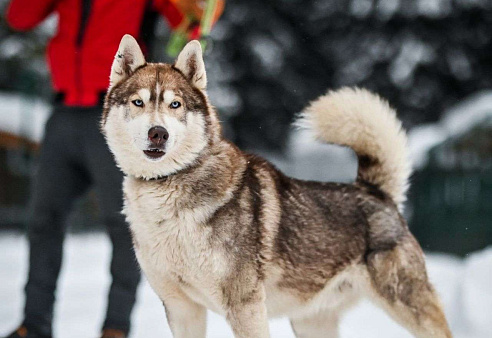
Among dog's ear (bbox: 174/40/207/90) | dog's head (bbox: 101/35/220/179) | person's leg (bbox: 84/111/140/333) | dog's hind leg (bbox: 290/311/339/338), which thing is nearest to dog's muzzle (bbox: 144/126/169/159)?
dog's head (bbox: 101/35/220/179)

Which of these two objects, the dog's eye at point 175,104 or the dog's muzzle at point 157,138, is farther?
the dog's eye at point 175,104

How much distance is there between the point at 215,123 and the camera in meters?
2.79

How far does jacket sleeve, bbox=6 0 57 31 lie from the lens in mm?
3396

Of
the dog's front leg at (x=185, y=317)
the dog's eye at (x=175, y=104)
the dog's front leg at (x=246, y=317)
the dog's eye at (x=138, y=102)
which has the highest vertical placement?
the dog's eye at (x=175, y=104)

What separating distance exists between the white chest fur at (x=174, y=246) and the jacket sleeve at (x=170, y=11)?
1.17 m

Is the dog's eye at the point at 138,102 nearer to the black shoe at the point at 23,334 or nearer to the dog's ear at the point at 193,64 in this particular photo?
the dog's ear at the point at 193,64

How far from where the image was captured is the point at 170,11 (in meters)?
3.44

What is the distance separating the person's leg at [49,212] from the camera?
3318 millimetres

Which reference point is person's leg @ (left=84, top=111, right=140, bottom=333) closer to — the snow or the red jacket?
the red jacket

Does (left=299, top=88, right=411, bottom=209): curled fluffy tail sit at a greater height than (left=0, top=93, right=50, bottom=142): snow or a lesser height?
greater

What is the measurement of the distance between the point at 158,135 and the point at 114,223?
983mm

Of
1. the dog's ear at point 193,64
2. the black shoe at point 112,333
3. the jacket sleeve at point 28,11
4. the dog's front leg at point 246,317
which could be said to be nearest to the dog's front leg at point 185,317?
the dog's front leg at point 246,317

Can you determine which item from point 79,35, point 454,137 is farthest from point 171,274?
point 454,137

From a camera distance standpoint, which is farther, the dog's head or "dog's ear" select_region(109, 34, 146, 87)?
"dog's ear" select_region(109, 34, 146, 87)
